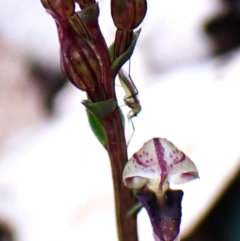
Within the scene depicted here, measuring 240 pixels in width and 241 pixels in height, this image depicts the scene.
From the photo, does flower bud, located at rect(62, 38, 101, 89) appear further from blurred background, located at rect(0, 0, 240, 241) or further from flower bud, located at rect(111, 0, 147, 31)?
blurred background, located at rect(0, 0, 240, 241)

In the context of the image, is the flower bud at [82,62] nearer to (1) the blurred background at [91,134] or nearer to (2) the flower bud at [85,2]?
(2) the flower bud at [85,2]

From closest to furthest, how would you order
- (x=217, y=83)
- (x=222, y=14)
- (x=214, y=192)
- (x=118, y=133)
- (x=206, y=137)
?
(x=118, y=133) → (x=214, y=192) → (x=206, y=137) → (x=217, y=83) → (x=222, y=14)

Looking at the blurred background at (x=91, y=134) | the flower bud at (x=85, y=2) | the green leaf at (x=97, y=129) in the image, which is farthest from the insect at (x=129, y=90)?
the blurred background at (x=91, y=134)

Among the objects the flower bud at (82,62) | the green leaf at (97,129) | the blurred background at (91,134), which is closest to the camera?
the flower bud at (82,62)

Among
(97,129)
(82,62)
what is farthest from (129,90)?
(82,62)

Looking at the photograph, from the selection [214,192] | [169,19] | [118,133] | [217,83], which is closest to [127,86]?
[118,133]

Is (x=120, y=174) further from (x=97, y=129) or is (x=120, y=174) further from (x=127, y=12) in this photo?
(x=127, y=12)

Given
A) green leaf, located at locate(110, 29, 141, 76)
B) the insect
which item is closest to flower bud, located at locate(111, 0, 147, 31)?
green leaf, located at locate(110, 29, 141, 76)

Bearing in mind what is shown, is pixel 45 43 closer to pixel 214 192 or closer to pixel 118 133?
pixel 214 192
